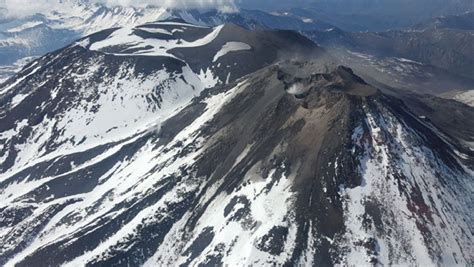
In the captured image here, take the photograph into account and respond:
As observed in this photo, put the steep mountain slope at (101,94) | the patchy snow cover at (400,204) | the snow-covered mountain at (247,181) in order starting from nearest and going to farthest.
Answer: the patchy snow cover at (400,204) < the snow-covered mountain at (247,181) < the steep mountain slope at (101,94)

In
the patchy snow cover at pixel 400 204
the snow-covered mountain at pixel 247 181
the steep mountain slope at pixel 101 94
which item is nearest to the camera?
the patchy snow cover at pixel 400 204

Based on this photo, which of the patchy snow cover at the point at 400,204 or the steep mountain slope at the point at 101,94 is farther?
the steep mountain slope at the point at 101,94

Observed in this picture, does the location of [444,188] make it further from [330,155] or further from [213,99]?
[213,99]

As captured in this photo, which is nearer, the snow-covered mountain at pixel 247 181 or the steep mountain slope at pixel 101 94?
the snow-covered mountain at pixel 247 181

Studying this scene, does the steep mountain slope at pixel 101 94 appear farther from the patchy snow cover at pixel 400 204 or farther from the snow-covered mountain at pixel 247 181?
the patchy snow cover at pixel 400 204

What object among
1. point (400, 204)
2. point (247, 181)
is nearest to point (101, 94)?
point (247, 181)

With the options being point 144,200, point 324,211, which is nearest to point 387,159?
point 324,211

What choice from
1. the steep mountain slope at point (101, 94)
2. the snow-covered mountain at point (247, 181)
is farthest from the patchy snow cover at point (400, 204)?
the steep mountain slope at point (101, 94)

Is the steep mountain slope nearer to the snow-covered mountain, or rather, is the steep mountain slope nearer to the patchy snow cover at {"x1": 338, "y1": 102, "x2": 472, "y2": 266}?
the snow-covered mountain

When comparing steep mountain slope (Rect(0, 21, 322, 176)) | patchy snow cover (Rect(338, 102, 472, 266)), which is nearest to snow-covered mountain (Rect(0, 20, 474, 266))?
patchy snow cover (Rect(338, 102, 472, 266))
